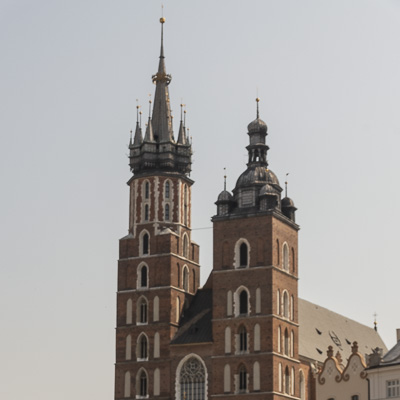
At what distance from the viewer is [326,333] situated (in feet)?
326

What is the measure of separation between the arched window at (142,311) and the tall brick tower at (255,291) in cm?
569

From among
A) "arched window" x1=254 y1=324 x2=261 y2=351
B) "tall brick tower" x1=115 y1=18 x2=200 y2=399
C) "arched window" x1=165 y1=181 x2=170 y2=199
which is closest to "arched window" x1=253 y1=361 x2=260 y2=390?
"arched window" x1=254 y1=324 x2=261 y2=351

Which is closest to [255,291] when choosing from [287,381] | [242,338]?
[242,338]

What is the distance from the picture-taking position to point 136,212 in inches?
3622

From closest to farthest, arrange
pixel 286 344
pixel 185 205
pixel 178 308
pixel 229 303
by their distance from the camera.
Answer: pixel 229 303 < pixel 286 344 < pixel 178 308 < pixel 185 205

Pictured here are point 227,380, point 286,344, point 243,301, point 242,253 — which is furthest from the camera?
point 242,253

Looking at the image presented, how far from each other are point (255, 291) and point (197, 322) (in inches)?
223

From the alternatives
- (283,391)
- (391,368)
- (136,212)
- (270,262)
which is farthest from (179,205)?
(391,368)

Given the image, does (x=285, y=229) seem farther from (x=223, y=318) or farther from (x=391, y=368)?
(x=391, y=368)

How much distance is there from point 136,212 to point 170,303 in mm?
8073

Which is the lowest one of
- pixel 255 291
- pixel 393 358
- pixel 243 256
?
pixel 393 358

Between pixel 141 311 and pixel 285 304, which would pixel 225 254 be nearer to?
pixel 285 304

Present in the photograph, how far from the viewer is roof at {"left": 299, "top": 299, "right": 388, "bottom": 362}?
94312 mm

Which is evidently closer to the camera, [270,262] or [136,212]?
[270,262]
